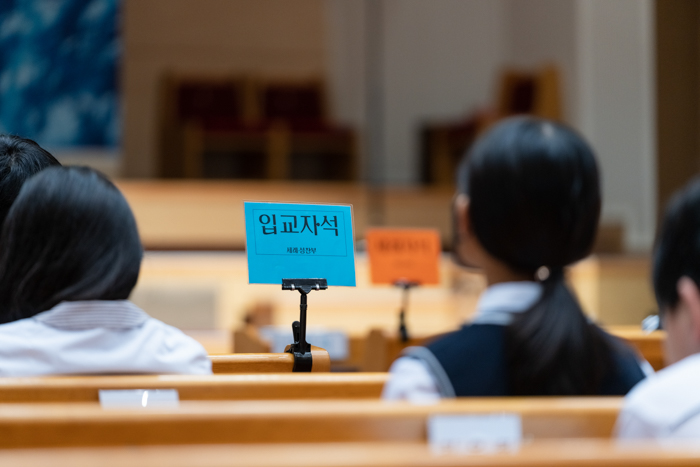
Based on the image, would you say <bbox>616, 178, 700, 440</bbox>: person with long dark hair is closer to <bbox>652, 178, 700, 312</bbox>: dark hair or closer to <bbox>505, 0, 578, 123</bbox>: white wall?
<bbox>652, 178, 700, 312</bbox>: dark hair

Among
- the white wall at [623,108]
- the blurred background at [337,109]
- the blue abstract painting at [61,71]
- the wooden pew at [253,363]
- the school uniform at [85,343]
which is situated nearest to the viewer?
the school uniform at [85,343]

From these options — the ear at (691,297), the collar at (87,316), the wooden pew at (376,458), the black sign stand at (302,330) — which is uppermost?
the ear at (691,297)

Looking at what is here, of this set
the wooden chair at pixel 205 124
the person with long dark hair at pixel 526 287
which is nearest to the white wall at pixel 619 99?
the wooden chair at pixel 205 124

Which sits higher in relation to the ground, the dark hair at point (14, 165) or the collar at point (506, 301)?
the dark hair at point (14, 165)

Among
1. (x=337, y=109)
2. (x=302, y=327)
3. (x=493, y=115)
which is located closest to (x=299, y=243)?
(x=302, y=327)

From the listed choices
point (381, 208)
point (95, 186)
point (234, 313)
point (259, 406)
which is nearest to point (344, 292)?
point (234, 313)

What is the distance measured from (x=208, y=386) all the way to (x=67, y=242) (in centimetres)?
32

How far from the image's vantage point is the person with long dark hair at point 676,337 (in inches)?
30.5

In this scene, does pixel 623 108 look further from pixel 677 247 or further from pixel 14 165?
pixel 677 247

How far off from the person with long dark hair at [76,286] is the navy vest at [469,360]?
430 mm

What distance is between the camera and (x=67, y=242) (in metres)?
1.16

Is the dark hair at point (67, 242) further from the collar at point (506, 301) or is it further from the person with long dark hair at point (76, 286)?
the collar at point (506, 301)

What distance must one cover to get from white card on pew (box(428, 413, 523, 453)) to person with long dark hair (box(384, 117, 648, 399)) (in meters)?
0.17

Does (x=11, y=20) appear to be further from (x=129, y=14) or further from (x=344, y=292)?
(x=344, y=292)
